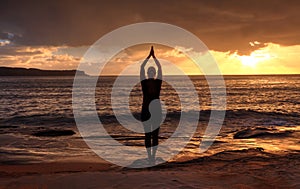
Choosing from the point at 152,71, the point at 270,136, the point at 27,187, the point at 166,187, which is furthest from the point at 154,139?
the point at 270,136

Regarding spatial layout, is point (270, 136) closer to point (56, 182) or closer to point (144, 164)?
point (144, 164)

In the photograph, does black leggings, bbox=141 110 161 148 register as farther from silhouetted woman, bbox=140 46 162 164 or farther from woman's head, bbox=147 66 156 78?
woman's head, bbox=147 66 156 78

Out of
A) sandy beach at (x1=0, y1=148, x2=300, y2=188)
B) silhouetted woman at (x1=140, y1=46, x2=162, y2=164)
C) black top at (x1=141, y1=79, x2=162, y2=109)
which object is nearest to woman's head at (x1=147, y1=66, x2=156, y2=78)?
silhouetted woman at (x1=140, y1=46, x2=162, y2=164)

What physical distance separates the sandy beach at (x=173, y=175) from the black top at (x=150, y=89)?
1.98m

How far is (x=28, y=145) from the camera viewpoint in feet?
41.0

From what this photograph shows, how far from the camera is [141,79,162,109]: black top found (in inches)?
356

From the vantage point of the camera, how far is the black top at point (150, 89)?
9.05 m

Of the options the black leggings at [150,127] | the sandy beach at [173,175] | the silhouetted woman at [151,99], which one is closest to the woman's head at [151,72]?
the silhouetted woman at [151,99]

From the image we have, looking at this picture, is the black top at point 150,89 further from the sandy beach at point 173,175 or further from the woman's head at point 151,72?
the sandy beach at point 173,175

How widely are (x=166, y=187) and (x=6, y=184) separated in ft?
11.1

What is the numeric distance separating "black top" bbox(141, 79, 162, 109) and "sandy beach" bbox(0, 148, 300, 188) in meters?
1.98

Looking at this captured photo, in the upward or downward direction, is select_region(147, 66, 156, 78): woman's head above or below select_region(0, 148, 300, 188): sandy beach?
above

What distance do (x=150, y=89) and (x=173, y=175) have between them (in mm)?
2805

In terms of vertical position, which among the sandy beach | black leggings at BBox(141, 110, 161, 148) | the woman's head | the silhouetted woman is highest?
the woman's head
